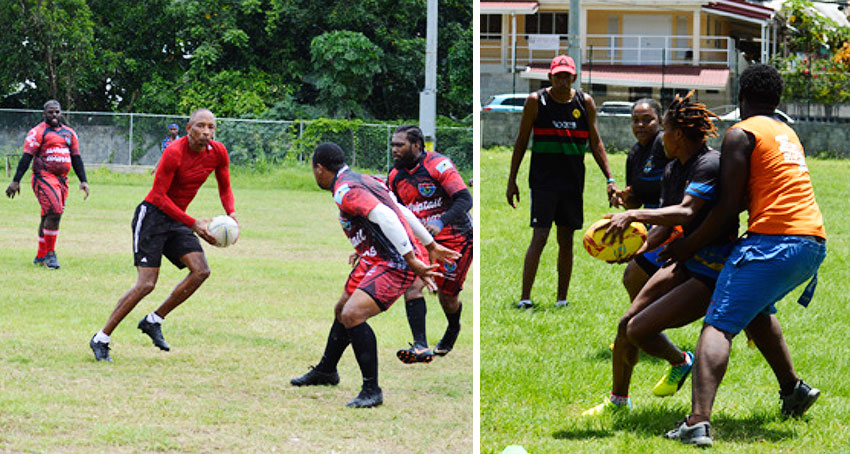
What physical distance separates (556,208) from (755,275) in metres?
3.27

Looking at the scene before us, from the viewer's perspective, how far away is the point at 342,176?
20.4 ft

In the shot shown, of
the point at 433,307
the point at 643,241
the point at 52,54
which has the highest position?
the point at 52,54

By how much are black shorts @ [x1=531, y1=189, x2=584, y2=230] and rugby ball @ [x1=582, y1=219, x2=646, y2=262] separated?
7.00 feet

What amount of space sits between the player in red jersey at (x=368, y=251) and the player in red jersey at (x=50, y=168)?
652 centimetres

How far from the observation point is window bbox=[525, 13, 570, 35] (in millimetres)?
32625

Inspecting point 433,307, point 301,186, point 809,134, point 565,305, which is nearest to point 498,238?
point 433,307

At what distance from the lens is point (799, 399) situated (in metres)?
5.27

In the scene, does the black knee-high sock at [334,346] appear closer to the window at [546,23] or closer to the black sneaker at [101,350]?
the black sneaker at [101,350]

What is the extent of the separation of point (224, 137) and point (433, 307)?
62.5ft

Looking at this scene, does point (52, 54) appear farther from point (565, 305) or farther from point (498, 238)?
point (565, 305)

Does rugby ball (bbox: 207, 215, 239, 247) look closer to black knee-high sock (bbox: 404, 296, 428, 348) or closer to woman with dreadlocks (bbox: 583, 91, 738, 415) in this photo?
black knee-high sock (bbox: 404, 296, 428, 348)

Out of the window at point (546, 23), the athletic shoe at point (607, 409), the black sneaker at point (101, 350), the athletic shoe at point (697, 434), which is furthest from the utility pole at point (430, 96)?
the window at point (546, 23)

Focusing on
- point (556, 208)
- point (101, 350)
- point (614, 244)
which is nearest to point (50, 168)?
point (101, 350)

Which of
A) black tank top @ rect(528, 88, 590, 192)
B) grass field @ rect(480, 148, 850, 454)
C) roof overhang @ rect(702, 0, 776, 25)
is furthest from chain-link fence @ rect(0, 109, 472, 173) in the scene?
black tank top @ rect(528, 88, 590, 192)
